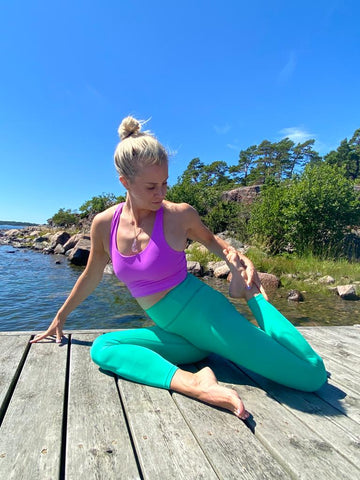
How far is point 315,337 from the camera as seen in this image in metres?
2.75

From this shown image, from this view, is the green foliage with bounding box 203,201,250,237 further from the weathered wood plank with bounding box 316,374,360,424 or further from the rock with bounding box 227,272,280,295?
the weathered wood plank with bounding box 316,374,360,424

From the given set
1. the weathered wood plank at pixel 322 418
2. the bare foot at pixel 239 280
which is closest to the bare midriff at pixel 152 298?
the bare foot at pixel 239 280

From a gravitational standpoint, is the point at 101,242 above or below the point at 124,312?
above

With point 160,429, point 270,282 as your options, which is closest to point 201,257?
point 270,282

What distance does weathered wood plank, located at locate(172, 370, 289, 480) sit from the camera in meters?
1.10

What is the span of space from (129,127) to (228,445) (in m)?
1.62

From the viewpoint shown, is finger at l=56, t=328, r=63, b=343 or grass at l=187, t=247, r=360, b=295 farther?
grass at l=187, t=247, r=360, b=295

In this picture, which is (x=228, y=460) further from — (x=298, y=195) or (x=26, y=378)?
(x=298, y=195)

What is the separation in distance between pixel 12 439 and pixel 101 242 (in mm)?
1115

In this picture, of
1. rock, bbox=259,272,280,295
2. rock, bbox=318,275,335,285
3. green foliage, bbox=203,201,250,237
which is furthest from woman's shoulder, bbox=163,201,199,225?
green foliage, bbox=203,201,250,237

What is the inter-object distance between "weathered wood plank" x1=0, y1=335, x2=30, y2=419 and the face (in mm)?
1174

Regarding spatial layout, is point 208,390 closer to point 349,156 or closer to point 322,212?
point 322,212

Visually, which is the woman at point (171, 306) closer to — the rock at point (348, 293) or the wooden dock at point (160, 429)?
the wooden dock at point (160, 429)

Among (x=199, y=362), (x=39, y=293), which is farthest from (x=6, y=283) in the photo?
(x=199, y=362)
